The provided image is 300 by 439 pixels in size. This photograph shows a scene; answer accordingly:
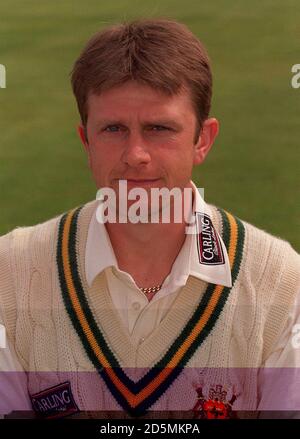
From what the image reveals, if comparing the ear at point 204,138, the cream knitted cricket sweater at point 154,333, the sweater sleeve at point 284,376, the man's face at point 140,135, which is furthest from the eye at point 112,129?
the sweater sleeve at point 284,376

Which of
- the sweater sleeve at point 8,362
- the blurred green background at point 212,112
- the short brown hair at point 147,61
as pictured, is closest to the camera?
the short brown hair at point 147,61

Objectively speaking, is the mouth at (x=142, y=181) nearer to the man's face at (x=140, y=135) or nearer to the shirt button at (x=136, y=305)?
the man's face at (x=140, y=135)

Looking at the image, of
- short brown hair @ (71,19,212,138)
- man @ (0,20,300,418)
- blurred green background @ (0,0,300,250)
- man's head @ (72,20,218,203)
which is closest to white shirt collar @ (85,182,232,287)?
man @ (0,20,300,418)

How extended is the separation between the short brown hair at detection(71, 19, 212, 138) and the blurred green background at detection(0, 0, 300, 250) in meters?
0.36

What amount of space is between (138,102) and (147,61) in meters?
0.07

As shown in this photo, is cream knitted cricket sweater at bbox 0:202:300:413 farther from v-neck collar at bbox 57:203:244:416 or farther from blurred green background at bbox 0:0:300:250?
blurred green background at bbox 0:0:300:250

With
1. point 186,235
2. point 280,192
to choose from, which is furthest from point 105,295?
point 280,192

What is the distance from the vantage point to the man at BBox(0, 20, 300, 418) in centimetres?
111

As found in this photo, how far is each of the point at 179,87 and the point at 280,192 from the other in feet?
1.95

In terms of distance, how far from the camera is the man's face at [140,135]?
1.05m

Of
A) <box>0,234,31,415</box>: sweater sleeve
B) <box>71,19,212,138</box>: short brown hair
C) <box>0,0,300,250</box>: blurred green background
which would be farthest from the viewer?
<box>0,0,300,250</box>: blurred green background

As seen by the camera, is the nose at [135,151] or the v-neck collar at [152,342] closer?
the nose at [135,151]
